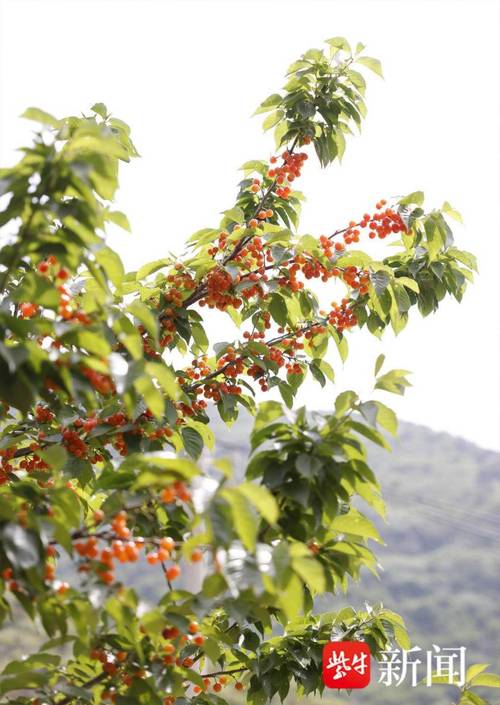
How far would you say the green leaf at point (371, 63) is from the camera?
2928 millimetres

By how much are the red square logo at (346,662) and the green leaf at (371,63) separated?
177cm

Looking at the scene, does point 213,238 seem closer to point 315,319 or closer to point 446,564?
point 315,319

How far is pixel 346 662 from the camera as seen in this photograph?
8.86 ft

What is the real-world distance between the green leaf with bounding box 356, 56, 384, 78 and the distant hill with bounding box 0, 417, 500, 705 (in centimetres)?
1192

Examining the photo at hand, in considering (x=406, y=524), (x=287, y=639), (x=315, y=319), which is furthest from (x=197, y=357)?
(x=406, y=524)

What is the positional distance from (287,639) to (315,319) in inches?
38.8

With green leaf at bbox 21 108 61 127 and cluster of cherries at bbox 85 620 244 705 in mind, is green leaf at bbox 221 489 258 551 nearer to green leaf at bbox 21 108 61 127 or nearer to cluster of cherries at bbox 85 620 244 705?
cluster of cherries at bbox 85 620 244 705

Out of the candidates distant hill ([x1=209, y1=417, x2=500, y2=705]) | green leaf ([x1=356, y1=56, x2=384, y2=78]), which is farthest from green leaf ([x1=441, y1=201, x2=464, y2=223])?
distant hill ([x1=209, y1=417, x2=500, y2=705])

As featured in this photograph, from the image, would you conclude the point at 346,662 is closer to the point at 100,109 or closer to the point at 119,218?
the point at 119,218

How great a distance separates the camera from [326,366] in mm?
2959

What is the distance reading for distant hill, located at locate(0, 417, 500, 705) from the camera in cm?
1490

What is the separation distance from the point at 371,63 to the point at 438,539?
14817mm

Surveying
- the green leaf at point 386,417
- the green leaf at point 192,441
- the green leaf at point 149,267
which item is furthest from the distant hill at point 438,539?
the green leaf at point 386,417

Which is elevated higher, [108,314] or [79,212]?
[79,212]
